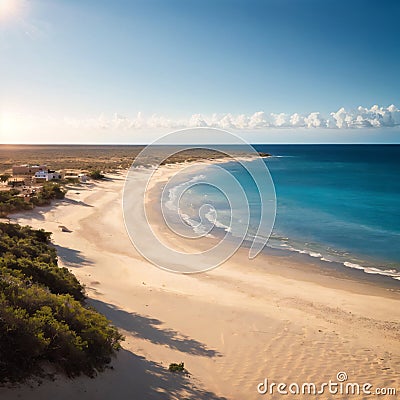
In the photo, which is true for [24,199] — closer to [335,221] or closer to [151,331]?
[151,331]

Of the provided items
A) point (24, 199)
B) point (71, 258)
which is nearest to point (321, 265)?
point (71, 258)

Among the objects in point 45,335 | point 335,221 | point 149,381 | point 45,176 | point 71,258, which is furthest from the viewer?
point 45,176

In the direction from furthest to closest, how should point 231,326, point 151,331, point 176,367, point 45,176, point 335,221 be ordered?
point 45,176 < point 335,221 < point 231,326 < point 151,331 < point 176,367

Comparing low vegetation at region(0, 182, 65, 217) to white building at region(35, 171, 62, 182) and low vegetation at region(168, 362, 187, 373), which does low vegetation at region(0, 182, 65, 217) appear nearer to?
white building at region(35, 171, 62, 182)

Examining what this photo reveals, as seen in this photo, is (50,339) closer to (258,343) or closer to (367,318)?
(258,343)

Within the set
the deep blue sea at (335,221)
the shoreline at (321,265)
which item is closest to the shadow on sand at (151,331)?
the shoreline at (321,265)

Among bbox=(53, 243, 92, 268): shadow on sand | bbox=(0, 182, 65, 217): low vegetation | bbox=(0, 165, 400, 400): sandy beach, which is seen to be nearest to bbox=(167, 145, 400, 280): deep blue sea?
bbox=(0, 165, 400, 400): sandy beach

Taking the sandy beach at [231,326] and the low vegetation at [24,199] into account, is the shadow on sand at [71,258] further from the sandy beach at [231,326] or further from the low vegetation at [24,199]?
the low vegetation at [24,199]
